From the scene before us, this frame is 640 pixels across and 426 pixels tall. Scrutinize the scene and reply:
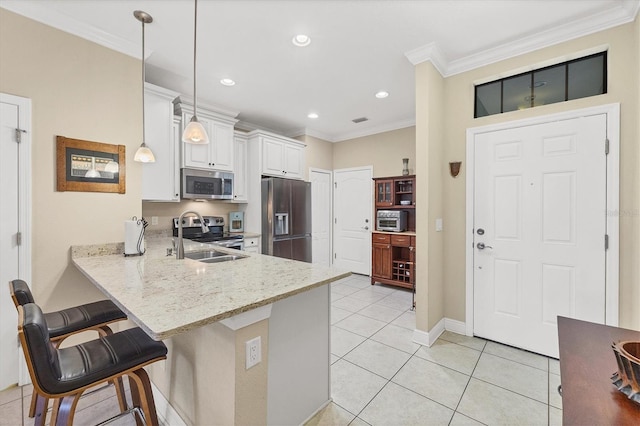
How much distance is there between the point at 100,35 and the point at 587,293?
463 centimetres

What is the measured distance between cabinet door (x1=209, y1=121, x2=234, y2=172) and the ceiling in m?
0.62

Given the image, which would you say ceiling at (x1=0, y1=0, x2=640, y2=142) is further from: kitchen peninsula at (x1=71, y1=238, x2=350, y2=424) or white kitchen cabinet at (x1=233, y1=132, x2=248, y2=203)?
kitchen peninsula at (x1=71, y1=238, x2=350, y2=424)

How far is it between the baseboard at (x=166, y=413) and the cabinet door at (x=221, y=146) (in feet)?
9.40

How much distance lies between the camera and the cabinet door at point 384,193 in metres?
4.73

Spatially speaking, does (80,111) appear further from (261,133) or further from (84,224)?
(261,133)

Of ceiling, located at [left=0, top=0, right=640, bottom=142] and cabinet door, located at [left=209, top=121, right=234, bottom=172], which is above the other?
ceiling, located at [left=0, top=0, right=640, bottom=142]

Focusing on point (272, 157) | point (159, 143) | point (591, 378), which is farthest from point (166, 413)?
point (272, 157)

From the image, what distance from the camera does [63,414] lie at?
1218mm

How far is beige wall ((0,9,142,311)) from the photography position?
81.0 inches

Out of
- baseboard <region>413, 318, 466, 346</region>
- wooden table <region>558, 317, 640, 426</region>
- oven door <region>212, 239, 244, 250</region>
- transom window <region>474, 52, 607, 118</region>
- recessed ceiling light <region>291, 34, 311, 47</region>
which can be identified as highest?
recessed ceiling light <region>291, 34, 311, 47</region>

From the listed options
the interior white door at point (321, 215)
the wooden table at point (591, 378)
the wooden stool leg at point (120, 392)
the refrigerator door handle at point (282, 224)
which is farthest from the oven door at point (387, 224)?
the wooden stool leg at point (120, 392)

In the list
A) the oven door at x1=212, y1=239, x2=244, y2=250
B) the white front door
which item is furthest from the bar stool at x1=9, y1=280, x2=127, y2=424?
the oven door at x1=212, y1=239, x2=244, y2=250

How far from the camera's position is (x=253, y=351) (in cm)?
122

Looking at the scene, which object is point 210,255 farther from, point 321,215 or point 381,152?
point 381,152
